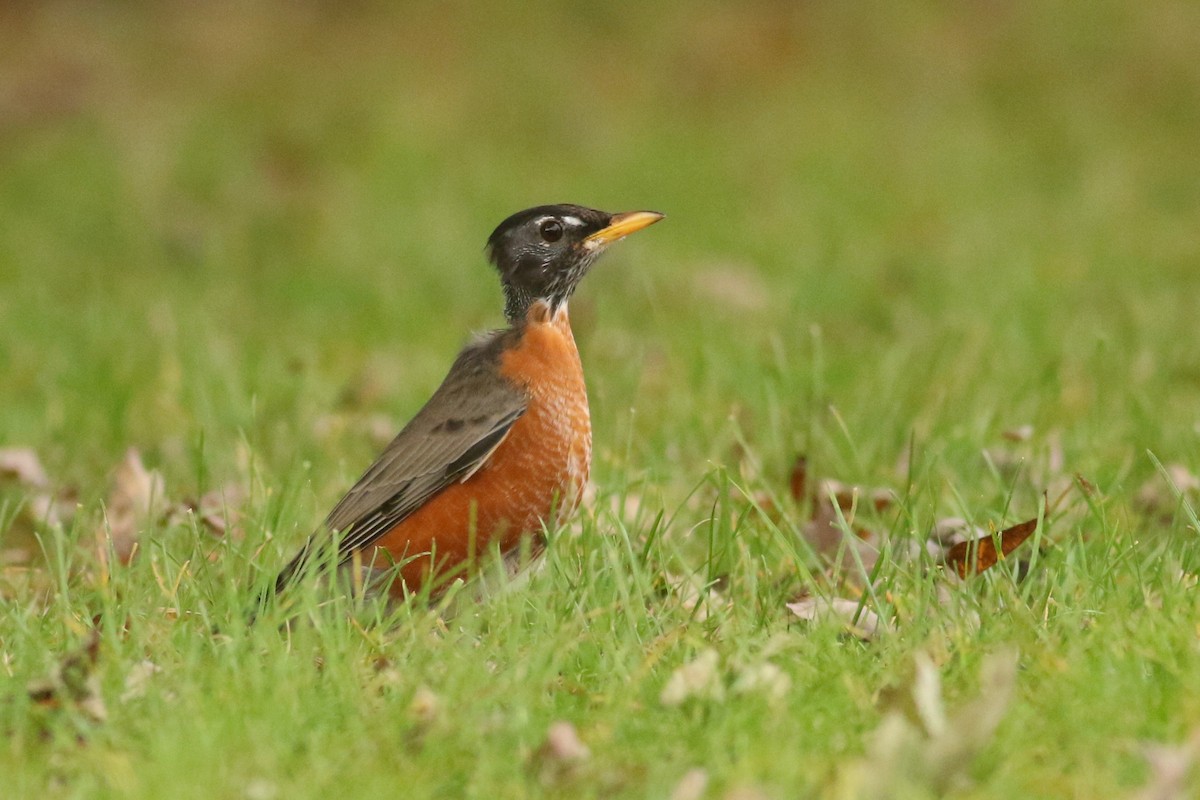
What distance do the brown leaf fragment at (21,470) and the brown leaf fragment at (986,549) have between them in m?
2.71

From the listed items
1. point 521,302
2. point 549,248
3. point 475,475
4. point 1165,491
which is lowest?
point 1165,491

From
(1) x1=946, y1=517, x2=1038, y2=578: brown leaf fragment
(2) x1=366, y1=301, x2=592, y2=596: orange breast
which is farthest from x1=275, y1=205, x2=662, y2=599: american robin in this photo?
(1) x1=946, y1=517, x2=1038, y2=578: brown leaf fragment

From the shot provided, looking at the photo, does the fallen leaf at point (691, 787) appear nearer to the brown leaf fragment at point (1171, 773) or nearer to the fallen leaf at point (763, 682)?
the fallen leaf at point (763, 682)

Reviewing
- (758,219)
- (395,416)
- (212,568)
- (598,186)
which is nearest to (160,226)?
(598,186)

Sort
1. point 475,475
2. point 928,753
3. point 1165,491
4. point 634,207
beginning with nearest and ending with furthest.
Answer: point 928,753
point 475,475
point 1165,491
point 634,207

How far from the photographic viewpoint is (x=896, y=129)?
38.2 feet

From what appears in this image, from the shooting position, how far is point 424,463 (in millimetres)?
4203

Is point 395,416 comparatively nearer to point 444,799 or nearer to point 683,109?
point 444,799

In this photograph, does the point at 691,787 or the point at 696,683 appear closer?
the point at 691,787

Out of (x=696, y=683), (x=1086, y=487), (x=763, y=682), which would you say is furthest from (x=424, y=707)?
(x=1086, y=487)

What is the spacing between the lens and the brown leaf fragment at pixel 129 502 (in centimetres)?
457

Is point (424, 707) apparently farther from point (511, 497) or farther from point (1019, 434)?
point (1019, 434)

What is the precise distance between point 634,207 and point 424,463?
18.3 ft

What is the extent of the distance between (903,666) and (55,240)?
709 cm
